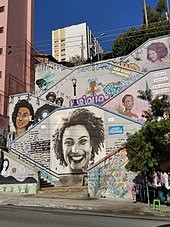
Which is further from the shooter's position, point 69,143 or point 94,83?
point 94,83

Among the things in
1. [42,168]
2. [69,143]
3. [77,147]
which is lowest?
[42,168]

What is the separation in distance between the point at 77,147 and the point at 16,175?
467 centimetres

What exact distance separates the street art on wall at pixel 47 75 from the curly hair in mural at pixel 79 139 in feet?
38.1

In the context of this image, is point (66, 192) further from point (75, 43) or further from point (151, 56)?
point (75, 43)

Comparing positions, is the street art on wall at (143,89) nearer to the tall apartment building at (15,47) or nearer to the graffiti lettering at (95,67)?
the graffiti lettering at (95,67)

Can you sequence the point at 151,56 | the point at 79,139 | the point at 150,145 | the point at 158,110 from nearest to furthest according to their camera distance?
the point at 150,145 < the point at 158,110 < the point at 79,139 < the point at 151,56

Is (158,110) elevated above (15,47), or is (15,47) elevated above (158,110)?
(15,47)

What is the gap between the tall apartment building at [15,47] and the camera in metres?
37.5

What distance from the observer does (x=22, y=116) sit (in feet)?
106

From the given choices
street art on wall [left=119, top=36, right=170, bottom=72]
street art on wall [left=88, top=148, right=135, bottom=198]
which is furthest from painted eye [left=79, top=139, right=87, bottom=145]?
street art on wall [left=119, top=36, right=170, bottom=72]

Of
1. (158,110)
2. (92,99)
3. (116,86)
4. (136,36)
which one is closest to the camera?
(158,110)

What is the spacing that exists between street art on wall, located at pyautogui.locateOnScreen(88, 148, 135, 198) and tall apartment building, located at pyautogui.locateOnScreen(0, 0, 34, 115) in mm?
18112

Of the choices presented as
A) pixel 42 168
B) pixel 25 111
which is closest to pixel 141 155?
pixel 42 168

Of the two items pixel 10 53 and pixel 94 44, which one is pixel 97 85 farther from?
pixel 94 44
